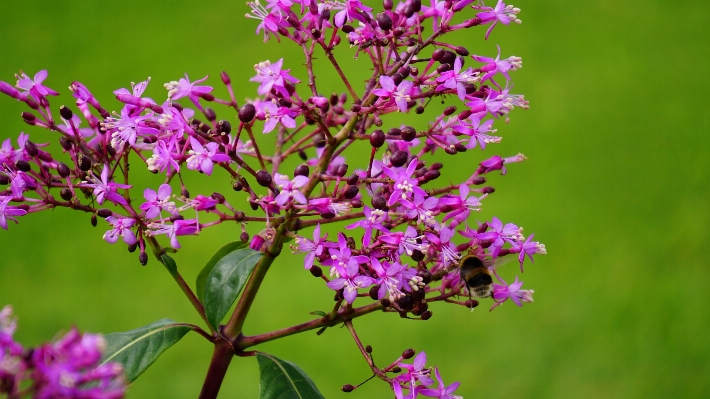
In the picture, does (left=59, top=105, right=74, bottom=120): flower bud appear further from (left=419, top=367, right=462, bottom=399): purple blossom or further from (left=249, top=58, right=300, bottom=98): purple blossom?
(left=419, top=367, right=462, bottom=399): purple blossom

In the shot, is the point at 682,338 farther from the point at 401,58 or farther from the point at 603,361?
the point at 401,58

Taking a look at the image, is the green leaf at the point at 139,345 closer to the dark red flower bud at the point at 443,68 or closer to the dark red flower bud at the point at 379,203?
the dark red flower bud at the point at 379,203

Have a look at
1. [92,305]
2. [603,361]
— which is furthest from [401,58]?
[92,305]

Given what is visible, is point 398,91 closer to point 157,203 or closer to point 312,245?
point 312,245

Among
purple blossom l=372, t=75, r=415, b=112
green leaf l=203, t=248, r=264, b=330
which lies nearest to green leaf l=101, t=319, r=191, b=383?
green leaf l=203, t=248, r=264, b=330

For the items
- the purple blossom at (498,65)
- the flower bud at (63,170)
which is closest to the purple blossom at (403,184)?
the purple blossom at (498,65)

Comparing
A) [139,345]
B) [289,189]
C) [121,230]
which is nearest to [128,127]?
[121,230]
